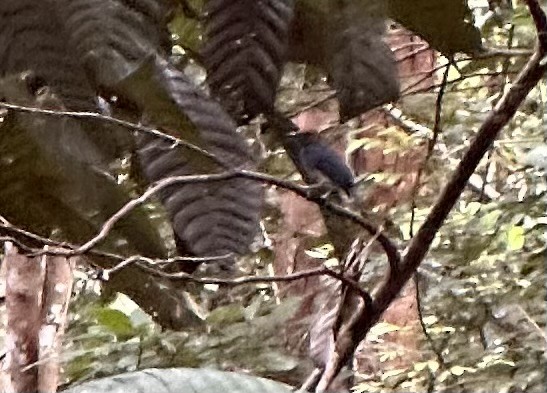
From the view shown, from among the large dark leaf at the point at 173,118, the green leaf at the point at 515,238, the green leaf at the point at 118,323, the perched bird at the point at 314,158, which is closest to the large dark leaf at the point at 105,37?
the large dark leaf at the point at 173,118

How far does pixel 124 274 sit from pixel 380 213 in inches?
7.5

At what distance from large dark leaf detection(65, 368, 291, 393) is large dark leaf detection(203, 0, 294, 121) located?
0.44ft

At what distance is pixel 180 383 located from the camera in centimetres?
39

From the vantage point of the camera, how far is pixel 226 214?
45cm

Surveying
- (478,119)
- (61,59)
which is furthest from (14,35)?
(478,119)

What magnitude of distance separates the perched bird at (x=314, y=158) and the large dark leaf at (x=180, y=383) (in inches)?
5.3

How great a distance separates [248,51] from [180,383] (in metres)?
0.17

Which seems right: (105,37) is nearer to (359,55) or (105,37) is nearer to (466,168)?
(359,55)

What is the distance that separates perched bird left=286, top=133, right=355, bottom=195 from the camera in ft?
1.61

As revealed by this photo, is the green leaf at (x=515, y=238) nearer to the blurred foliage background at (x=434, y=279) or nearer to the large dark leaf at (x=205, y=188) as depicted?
the blurred foliage background at (x=434, y=279)

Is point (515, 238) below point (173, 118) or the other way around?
the other way around

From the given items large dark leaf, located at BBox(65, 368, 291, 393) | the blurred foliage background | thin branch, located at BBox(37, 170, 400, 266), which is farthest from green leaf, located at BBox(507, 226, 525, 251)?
large dark leaf, located at BBox(65, 368, 291, 393)

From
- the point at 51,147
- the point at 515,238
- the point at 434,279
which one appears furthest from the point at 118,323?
the point at 515,238

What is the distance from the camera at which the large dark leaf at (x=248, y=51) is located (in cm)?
43
